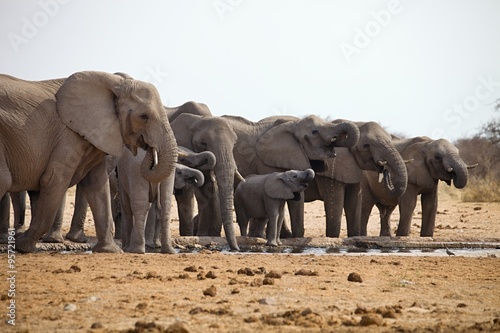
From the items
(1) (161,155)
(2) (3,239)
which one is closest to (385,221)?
(2) (3,239)

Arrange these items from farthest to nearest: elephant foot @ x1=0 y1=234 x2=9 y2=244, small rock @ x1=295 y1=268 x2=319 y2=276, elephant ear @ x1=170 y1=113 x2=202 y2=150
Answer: elephant ear @ x1=170 y1=113 x2=202 y2=150
elephant foot @ x1=0 y1=234 x2=9 y2=244
small rock @ x1=295 y1=268 x2=319 y2=276

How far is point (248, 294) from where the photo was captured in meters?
8.47

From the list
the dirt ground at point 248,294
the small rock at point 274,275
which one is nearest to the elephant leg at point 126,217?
the dirt ground at point 248,294

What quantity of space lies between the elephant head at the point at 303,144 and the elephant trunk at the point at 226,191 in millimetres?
3517

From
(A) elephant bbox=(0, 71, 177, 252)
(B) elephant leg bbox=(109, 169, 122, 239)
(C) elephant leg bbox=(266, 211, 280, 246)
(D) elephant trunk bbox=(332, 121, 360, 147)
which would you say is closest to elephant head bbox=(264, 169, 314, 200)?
(C) elephant leg bbox=(266, 211, 280, 246)

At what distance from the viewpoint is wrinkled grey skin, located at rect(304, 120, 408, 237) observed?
1909 cm

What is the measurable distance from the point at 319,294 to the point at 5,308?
260 centimetres

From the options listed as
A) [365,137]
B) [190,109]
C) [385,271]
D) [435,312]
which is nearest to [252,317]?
[435,312]

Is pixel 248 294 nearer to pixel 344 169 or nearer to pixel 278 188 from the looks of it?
pixel 278 188

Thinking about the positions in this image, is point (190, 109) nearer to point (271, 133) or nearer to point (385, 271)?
point (271, 133)

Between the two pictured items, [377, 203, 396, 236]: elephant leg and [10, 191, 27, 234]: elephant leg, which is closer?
[10, 191, 27, 234]: elephant leg

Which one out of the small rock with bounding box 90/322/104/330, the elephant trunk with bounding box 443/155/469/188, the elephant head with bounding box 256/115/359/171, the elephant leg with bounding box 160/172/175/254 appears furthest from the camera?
the elephant trunk with bounding box 443/155/469/188

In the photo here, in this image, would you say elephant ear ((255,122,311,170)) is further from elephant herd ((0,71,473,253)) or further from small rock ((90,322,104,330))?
small rock ((90,322,104,330))

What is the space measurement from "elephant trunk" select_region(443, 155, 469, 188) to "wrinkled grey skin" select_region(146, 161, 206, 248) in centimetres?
648
